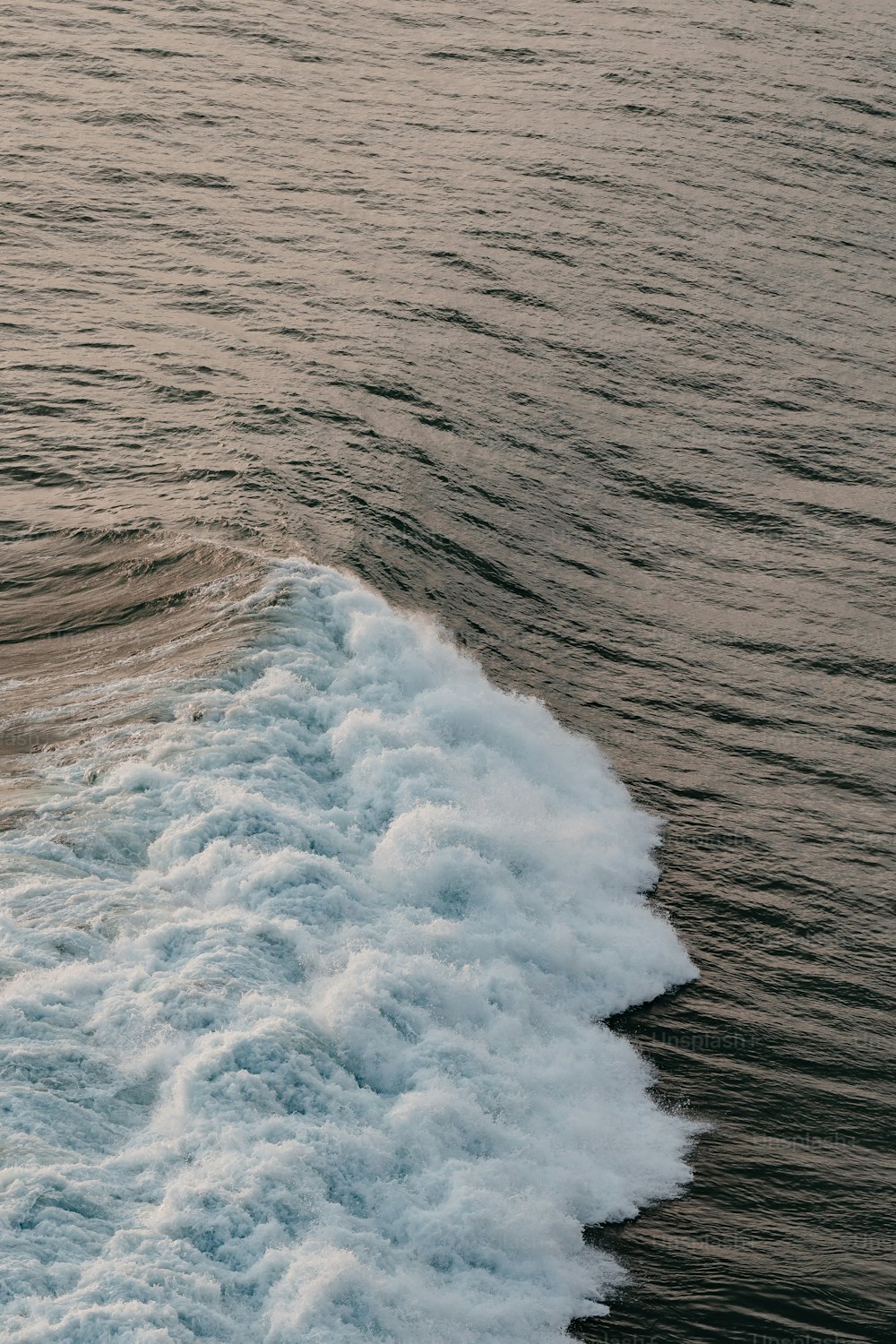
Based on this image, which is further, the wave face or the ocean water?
the ocean water

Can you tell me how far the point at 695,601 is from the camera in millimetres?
19938

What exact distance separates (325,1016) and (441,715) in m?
4.64

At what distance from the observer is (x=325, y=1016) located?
40.6 feet

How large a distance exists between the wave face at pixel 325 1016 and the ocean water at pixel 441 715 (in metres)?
0.04

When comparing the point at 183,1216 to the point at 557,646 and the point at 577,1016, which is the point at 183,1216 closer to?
the point at 577,1016

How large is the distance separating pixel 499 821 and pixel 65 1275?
6.58 metres

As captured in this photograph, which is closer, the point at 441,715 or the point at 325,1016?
the point at 325,1016

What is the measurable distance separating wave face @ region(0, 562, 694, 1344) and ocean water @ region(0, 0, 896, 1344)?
0.04 metres

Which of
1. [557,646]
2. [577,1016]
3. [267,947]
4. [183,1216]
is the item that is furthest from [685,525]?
[183,1216]

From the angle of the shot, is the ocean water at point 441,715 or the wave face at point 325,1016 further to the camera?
the ocean water at point 441,715

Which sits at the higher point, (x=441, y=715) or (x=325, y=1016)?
(x=441, y=715)

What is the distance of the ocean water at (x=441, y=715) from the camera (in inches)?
447

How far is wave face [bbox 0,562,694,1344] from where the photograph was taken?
34.4 feet

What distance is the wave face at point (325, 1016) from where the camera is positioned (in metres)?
10.5
